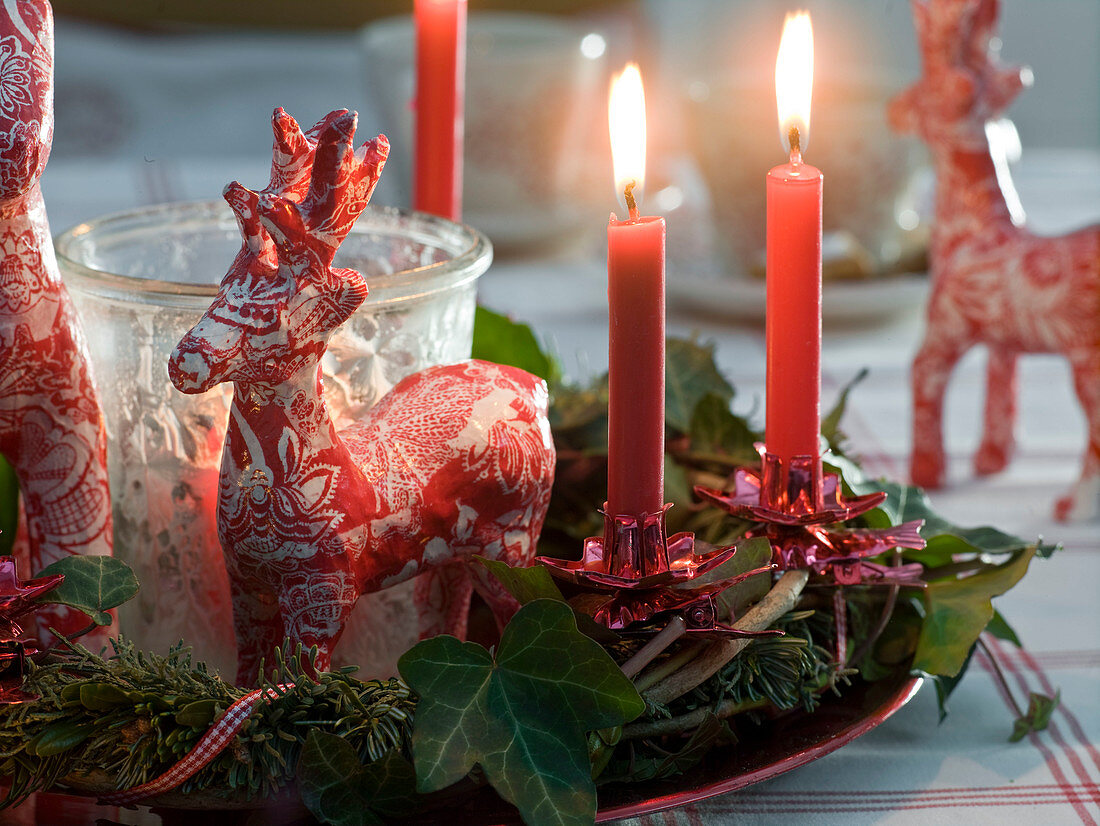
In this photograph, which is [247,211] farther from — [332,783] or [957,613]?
[957,613]

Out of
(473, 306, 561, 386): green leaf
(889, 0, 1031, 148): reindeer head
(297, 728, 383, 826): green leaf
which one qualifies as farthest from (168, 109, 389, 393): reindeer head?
(889, 0, 1031, 148): reindeer head

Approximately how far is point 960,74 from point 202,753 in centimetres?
57

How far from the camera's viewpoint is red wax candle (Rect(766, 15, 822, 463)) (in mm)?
388

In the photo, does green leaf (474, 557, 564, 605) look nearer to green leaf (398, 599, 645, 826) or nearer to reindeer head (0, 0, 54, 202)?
green leaf (398, 599, 645, 826)

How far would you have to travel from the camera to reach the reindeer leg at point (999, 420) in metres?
0.73

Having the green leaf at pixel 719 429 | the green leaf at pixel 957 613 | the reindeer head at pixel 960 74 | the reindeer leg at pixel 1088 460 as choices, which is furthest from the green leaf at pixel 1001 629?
the reindeer head at pixel 960 74

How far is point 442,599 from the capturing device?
420mm

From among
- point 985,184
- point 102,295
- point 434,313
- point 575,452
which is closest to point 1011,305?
point 985,184

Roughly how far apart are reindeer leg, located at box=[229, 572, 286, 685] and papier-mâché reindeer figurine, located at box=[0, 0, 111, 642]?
56mm

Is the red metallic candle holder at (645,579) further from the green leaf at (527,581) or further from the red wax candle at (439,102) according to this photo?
the red wax candle at (439,102)

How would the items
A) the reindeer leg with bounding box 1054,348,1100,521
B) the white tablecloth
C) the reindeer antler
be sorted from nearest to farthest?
the reindeer antler, the white tablecloth, the reindeer leg with bounding box 1054,348,1100,521

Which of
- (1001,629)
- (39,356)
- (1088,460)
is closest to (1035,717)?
(1001,629)

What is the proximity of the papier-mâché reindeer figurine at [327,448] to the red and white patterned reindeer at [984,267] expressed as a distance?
1.30 feet

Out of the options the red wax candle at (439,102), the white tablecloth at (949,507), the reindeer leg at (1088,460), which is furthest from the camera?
the reindeer leg at (1088,460)
